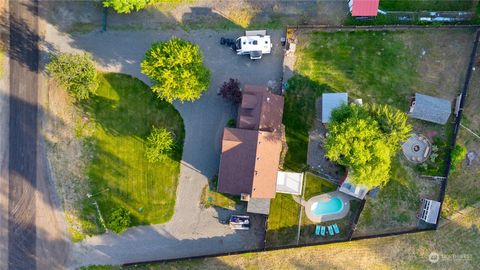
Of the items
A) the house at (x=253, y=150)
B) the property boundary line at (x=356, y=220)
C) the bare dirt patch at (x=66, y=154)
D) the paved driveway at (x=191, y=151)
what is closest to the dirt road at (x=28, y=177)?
the bare dirt patch at (x=66, y=154)

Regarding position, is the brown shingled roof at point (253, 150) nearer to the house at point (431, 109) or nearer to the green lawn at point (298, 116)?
the green lawn at point (298, 116)

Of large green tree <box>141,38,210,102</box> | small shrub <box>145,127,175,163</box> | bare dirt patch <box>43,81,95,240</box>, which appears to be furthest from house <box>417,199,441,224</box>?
bare dirt patch <box>43,81,95,240</box>

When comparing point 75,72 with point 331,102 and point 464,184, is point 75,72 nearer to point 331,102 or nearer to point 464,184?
point 331,102

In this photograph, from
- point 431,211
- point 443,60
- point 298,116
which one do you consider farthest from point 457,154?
point 298,116

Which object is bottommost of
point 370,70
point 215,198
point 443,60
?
point 215,198

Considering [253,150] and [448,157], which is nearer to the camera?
[253,150]

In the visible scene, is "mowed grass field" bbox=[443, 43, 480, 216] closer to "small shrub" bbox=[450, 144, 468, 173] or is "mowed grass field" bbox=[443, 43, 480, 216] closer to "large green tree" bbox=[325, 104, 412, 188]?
"small shrub" bbox=[450, 144, 468, 173]

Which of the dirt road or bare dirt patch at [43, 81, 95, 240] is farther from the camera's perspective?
bare dirt patch at [43, 81, 95, 240]
